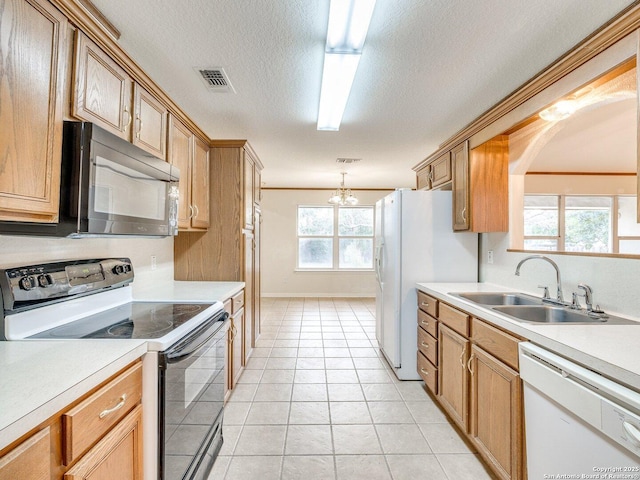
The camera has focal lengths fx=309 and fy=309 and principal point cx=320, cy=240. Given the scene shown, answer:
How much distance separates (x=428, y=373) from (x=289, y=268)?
4615 mm

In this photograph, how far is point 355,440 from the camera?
6.57ft

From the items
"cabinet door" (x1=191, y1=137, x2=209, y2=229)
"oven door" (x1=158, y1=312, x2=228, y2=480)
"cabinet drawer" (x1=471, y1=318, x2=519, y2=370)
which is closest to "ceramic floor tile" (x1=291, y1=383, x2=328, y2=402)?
"oven door" (x1=158, y1=312, x2=228, y2=480)

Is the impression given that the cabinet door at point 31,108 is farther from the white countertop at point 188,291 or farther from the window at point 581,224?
the window at point 581,224

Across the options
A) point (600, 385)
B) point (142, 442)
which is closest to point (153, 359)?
point (142, 442)

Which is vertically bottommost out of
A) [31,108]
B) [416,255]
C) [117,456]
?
[117,456]

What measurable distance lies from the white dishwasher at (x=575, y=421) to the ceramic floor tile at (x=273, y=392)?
1.74 metres

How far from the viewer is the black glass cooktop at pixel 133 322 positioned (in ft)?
4.33

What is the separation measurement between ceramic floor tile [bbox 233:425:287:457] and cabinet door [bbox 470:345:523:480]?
1.18 m

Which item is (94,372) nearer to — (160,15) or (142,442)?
(142,442)

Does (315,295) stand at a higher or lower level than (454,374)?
lower

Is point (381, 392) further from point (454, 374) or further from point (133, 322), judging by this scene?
point (133, 322)

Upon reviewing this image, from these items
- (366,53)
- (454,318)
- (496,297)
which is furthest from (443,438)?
(366,53)

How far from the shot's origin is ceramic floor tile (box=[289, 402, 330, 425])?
2.21 meters

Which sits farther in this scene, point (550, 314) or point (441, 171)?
point (441, 171)
